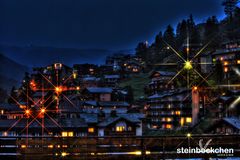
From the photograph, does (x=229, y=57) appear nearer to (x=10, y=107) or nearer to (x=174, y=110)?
(x=174, y=110)

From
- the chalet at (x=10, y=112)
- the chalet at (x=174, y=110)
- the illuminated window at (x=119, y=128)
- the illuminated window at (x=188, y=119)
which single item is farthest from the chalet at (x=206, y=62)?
the chalet at (x=10, y=112)

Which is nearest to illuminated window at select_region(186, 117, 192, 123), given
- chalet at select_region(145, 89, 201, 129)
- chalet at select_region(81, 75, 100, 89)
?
chalet at select_region(145, 89, 201, 129)

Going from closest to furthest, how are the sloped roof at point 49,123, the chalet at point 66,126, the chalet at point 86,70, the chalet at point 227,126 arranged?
the chalet at point 227,126, the chalet at point 66,126, the sloped roof at point 49,123, the chalet at point 86,70

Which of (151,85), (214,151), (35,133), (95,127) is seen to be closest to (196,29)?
(151,85)

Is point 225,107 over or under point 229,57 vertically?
under

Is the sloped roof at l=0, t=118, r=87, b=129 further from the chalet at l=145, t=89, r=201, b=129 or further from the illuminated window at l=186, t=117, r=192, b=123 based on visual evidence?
the illuminated window at l=186, t=117, r=192, b=123

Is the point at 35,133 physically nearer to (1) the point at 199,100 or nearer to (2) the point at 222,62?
(1) the point at 199,100

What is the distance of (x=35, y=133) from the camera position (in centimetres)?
5041

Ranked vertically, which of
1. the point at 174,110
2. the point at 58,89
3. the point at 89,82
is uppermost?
the point at 89,82

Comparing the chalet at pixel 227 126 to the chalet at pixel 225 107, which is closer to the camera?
the chalet at pixel 227 126

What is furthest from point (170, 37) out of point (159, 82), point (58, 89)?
point (58, 89)

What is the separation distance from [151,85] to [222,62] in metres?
26.9

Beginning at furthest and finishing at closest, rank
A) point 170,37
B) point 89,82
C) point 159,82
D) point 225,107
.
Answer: point 170,37 → point 89,82 → point 159,82 → point 225,107

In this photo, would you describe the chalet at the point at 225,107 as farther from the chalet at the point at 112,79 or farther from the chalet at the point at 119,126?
the chalet at the point at 112,79
